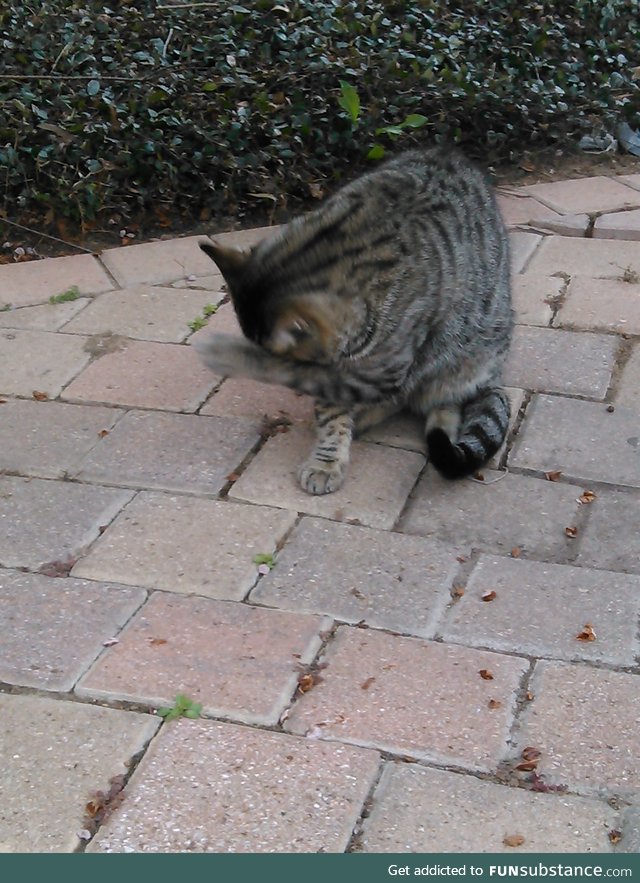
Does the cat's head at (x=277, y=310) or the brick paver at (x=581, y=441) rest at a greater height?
the cat's head at (x=277, y=310)

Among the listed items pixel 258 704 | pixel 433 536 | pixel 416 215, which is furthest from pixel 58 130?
pixel 258 704

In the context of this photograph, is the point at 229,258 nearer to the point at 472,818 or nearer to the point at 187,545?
the point at 187,545

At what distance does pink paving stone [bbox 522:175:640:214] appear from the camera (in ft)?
19.0

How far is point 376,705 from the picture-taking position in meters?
2.82

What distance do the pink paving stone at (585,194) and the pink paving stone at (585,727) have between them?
3.37 m

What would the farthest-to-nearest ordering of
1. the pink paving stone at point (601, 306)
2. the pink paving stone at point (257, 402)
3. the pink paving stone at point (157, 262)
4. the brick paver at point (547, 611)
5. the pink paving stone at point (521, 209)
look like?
the pink paving stone at point (521, 209), the pink paving stone at point (157, 262), the pink paving stone at point (601, 306), the pink paving stone at point (257, 402), the brick paver at point (547, 611)

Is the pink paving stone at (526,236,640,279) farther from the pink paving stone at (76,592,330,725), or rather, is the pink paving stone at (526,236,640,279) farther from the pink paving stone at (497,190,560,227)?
the pink paving stone at (76,592,330,725)

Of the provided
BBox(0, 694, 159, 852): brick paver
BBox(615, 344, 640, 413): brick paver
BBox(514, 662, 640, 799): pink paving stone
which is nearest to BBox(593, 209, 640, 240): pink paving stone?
BBox(615, 344, 640, 413): brick paver

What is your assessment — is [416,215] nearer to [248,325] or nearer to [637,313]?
[248,325]

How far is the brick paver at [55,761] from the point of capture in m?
2.47

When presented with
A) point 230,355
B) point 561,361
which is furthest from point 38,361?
point 561,361

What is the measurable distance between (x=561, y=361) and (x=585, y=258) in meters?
1.01

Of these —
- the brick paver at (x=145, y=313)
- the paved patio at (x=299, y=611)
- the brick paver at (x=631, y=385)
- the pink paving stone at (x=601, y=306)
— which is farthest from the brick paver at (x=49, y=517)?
the pink paving stone at (x=601, y=306)

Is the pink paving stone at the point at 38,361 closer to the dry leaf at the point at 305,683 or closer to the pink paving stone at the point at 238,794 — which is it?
the dry leaf at the point at 305,683
